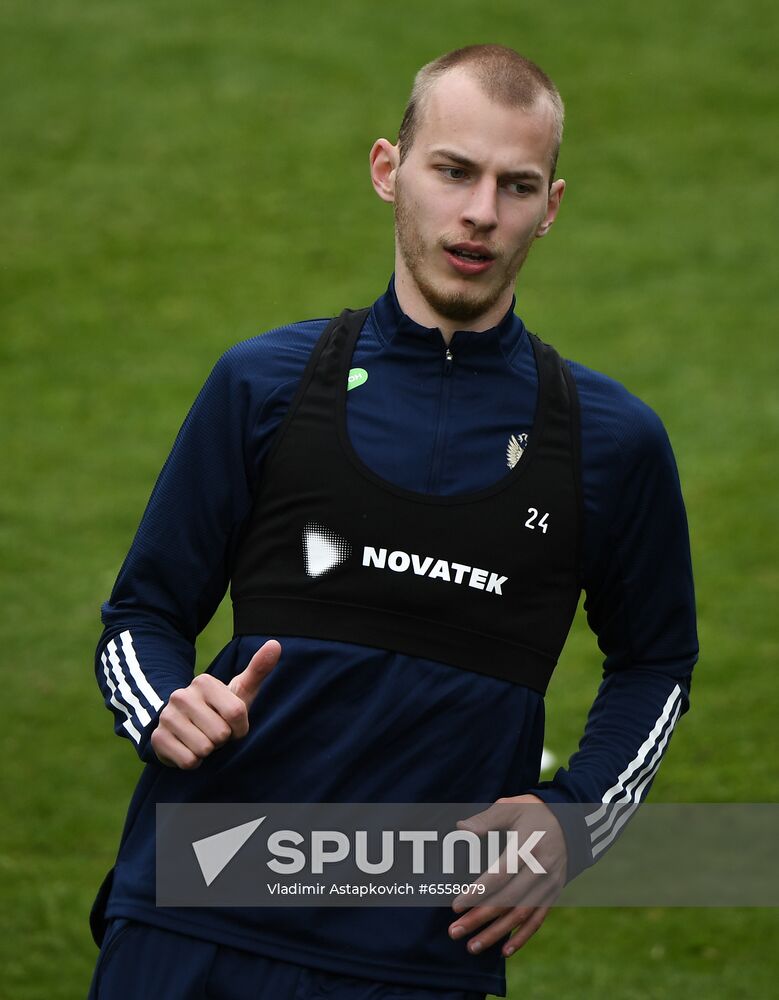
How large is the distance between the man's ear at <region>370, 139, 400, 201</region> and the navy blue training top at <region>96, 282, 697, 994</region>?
0.22 metres

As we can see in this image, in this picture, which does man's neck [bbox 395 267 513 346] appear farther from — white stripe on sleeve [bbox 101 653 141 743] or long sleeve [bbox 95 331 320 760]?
white stripe on sleeve [bbox 101 653 141 743]

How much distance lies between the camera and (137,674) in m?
2.83

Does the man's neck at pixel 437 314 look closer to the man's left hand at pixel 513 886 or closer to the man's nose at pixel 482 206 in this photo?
the man's nose at pixel 482 206

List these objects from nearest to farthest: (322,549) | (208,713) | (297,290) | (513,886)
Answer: (208,713) < (513,886) < (322,549) < (297,290)

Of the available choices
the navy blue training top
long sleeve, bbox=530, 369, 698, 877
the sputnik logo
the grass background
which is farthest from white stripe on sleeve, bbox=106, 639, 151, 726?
the grass background

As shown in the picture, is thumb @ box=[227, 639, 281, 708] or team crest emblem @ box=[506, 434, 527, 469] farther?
team crest emblem @ box=[506, 434, 527, 469]

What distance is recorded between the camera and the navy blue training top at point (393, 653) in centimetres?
279

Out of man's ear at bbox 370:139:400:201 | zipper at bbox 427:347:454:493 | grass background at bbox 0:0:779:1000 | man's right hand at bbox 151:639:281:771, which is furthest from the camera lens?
grass background at bbox 0:0:779:1000

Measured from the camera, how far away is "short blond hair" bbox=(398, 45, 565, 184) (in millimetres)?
2926

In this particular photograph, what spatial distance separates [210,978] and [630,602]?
977 mm

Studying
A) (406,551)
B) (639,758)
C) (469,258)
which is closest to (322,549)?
(406,551)

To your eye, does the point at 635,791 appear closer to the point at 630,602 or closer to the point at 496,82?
the point at 630,602

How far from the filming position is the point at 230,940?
278 cm

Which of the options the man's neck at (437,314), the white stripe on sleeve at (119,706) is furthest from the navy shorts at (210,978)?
the man's neck at (437,314)
